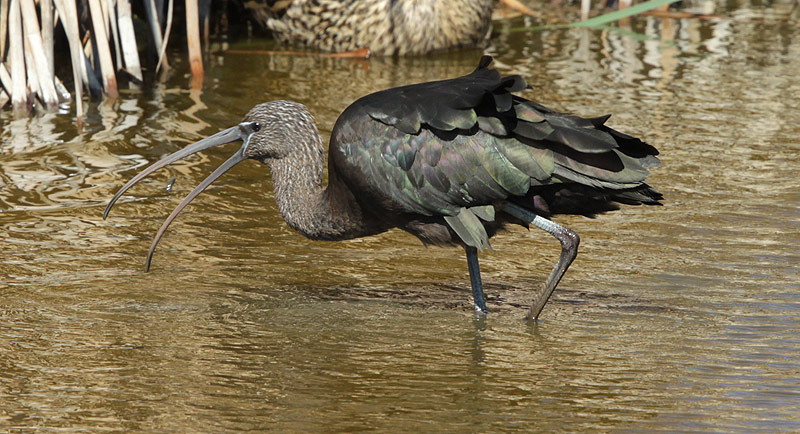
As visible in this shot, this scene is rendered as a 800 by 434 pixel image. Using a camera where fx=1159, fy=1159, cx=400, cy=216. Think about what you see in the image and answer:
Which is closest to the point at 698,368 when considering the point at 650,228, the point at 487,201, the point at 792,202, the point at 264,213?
the point at 487,201

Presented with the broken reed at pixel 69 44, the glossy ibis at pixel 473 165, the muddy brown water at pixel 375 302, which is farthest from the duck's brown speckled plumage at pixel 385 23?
the glossy ibis at pixel 473 165

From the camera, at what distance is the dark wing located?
15.8 ft

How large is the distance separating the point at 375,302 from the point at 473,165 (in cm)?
86

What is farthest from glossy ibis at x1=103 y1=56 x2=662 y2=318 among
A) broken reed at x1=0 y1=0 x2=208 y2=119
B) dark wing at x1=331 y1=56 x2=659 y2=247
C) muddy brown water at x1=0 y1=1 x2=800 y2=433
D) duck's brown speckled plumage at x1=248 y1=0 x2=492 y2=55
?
duck's brown speckled plumage at x1=248 y1=0 x2=492 y2=55

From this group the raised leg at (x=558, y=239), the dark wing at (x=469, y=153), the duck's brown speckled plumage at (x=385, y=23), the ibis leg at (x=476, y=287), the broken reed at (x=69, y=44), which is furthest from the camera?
the duck's brown speckled plumage at (x=385, y=23)

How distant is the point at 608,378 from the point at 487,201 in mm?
971

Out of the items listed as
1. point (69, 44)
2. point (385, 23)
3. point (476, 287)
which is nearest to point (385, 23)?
point (385, 23)

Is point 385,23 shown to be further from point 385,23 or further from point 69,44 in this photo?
point 69,44

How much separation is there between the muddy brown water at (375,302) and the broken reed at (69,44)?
23cm

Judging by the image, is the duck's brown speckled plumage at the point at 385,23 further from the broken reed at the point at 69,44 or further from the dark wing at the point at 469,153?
the dark wing at the point at 469,153

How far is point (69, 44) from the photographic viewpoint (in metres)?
8.05

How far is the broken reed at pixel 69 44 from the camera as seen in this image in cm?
780

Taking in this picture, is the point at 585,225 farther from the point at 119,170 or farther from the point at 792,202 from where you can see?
the point at 119,170

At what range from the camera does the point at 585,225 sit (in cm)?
636
